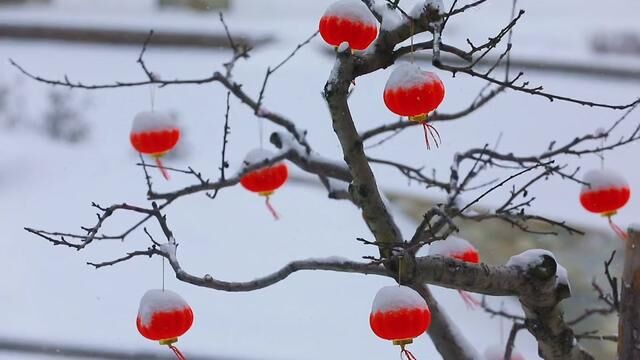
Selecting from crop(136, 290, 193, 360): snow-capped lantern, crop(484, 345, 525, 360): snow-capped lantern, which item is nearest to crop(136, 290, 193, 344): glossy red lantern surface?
crop(136, 290, 193, 360): snow-capped lantern

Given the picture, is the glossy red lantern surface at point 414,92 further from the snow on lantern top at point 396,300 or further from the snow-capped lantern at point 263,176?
the snow-capped lantern at point 263,176

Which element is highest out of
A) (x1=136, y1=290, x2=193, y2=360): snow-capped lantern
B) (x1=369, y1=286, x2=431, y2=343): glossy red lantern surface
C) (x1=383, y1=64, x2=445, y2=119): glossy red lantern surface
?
(x1=383, y1=64, x2=445, y2=119): glossy red lantern surface

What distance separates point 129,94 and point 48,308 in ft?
3.09

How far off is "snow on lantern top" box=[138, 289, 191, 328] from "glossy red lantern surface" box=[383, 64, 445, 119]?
12.0 inches

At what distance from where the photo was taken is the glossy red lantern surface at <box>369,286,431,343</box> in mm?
763

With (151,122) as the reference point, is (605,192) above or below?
below

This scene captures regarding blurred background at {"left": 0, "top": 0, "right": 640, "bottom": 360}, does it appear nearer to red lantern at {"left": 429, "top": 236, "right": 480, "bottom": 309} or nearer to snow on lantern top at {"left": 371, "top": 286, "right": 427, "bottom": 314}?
red lantern at {"left": 429, "top": 236, "right": 480, "bottom": 309}

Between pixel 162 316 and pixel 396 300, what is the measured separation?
0.79 feet

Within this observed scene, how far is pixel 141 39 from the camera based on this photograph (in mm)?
3055

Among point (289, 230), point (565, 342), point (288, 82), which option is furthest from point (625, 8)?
point (565, 342)

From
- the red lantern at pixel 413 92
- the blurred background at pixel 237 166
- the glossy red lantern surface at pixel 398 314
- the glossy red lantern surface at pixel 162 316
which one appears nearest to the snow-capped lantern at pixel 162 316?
the glossy red lantern surface at pixel 162 316

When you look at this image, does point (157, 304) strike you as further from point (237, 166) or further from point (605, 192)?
point (237, 166)

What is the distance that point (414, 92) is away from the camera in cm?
73

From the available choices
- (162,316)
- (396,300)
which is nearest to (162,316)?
(162,316)
